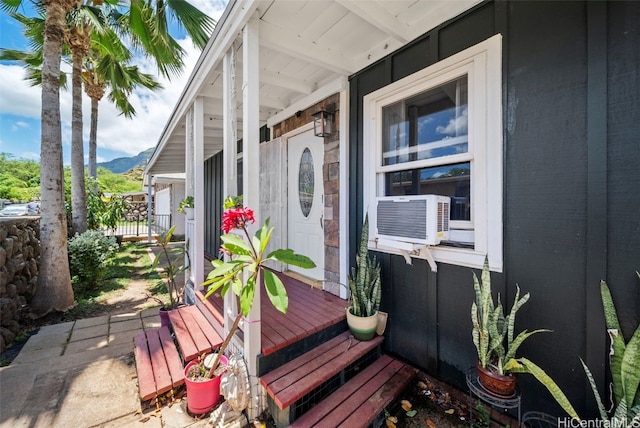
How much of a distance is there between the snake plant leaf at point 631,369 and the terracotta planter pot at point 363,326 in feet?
4.63

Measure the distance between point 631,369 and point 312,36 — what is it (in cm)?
294

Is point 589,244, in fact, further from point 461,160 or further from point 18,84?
point 18,84

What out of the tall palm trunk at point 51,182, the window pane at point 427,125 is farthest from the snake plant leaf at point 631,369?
the tall palm trunk at point 51,182

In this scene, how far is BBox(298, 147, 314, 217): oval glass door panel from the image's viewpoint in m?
3.56

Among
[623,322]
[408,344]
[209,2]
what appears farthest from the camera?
[209,2]

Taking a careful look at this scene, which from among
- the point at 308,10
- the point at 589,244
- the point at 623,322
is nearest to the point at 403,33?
the point at 308,10

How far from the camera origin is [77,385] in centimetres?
218

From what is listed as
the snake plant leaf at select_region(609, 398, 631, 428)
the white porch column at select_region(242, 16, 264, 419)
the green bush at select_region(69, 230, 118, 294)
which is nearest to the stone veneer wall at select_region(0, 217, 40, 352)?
the green bush at select_region(69, 230, 118, 294)

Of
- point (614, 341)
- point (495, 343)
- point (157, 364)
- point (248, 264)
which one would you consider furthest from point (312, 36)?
point (157, 364)

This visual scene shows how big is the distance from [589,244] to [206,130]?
5180 mm

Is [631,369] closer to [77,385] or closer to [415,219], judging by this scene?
[415,219]

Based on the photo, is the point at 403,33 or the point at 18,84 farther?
the point at 18,84

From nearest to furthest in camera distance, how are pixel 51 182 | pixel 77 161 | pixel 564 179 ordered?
1. pixel 564 179
2. pixel 51 182
3. pixel 77 161

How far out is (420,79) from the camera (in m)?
2.20
